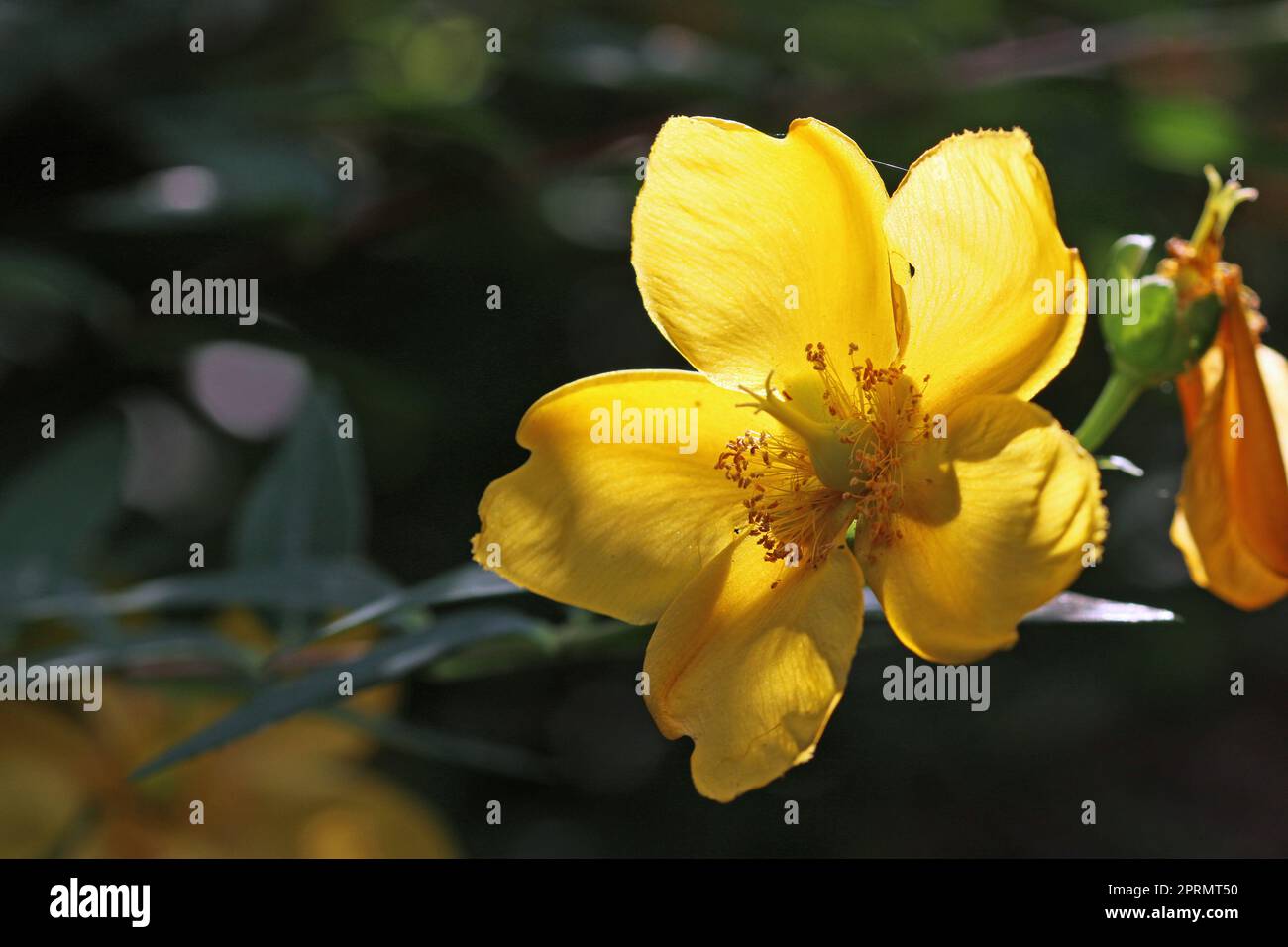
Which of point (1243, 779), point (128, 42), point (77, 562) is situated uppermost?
point (128, 42)

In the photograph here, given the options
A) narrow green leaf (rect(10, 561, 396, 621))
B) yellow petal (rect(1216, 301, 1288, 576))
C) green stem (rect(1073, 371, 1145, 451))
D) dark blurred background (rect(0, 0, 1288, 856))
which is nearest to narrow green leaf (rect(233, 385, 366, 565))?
dark blurred background (rect(0, 0, 1288, 856))

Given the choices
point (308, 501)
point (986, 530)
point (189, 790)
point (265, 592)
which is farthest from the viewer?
point (189, 790)

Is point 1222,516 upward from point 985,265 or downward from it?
downward

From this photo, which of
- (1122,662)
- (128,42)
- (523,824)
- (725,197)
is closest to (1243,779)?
(1122,662)

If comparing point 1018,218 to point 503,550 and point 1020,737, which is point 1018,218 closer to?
point 503,550

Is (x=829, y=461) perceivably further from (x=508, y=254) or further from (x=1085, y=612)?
(x=508, y=254)

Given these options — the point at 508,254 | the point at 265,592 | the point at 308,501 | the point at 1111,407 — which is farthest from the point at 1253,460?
the point at 508,254
